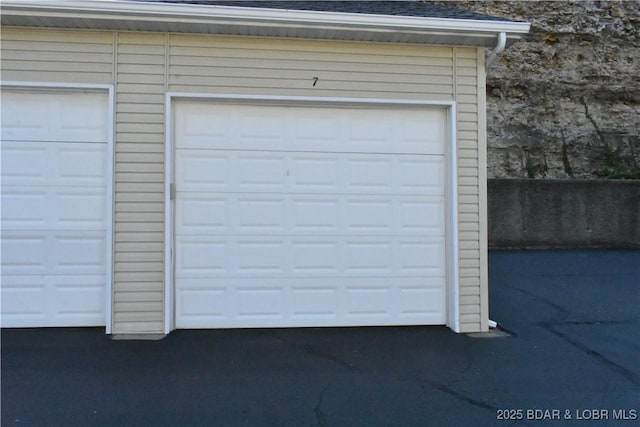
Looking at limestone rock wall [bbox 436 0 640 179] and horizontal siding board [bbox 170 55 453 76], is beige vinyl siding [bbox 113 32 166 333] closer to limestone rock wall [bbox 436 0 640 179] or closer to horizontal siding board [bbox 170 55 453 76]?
horizontal siding board [bbox 170 55 453 76]

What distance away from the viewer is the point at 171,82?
4871 millimetres

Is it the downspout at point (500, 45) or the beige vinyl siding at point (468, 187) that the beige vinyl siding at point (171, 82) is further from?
the downspout at point (500, 45)

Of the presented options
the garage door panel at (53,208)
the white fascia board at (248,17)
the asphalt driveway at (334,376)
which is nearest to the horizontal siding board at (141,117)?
the garage door panel at (53,208)

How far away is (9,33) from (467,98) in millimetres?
4783

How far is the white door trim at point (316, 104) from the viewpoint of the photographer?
4.84 metres

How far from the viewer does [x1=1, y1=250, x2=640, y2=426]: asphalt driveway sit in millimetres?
3229

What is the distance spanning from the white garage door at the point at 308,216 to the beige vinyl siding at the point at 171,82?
220mm

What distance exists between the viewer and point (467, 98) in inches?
203

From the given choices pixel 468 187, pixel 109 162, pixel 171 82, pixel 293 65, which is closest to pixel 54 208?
pixel 109 162

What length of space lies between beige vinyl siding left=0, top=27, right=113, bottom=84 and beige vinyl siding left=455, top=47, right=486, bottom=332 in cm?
372

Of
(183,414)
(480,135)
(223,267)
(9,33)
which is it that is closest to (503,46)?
(480,135)

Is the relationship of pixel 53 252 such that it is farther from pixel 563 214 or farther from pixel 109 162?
pixel 563 214

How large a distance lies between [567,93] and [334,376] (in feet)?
39.4

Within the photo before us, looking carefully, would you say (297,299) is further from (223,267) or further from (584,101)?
(584,101)
